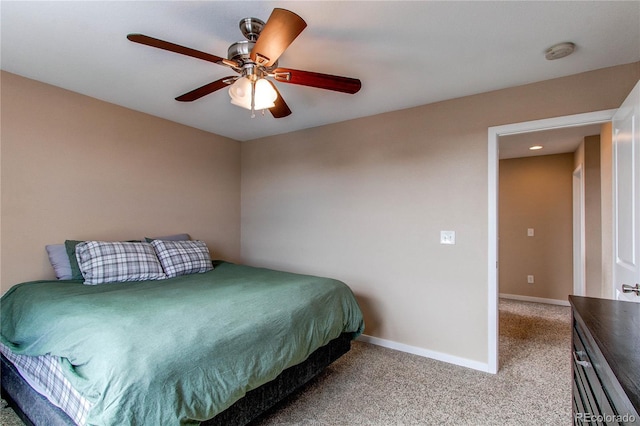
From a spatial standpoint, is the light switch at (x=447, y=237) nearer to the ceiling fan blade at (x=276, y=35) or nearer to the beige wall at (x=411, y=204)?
the beige wall at (x=411, y=204)

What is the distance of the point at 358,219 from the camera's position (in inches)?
128

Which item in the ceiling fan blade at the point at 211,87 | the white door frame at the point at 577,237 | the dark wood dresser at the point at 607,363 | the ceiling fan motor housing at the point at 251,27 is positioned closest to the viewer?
the dark wood dresser at the point at 607,363

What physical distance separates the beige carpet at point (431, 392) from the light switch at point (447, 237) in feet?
3.47

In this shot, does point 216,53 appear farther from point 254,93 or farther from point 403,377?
point 403,377

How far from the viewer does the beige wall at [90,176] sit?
2326 mm

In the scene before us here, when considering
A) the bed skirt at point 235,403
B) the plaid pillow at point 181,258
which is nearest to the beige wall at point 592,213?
the bed skirt at point 235,403

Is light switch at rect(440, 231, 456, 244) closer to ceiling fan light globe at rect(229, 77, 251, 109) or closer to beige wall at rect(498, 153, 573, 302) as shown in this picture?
ceiling fan light globe at rect(229, 77, 251, 109)

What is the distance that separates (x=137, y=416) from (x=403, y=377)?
1.95m

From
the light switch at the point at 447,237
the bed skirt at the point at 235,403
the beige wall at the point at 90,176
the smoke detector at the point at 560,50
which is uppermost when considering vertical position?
the smoke detector at the point at 560,50

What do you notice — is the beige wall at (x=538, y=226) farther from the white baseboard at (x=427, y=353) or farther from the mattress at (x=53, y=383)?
the mattress at (x=53, y=383)

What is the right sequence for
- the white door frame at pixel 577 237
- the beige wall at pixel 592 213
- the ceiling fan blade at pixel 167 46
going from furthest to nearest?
the white door frame at pixel 577 237
the beige wall at pixel 592 213
the ceiling fan blade at pixel 167 46

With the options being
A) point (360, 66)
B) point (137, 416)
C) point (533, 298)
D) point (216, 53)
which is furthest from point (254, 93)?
point (533, 298)

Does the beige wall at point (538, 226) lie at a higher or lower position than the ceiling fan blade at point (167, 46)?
lower

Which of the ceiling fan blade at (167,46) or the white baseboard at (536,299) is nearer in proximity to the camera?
the ceiling fan blade at (167,46)
